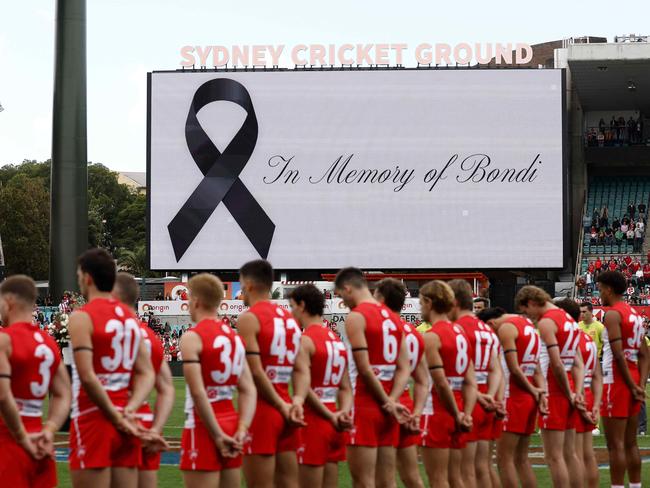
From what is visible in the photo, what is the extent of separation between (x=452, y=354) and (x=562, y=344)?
1603mm

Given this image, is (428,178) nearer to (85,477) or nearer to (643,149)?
(643,149)

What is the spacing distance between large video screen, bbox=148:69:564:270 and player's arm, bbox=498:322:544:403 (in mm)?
42679

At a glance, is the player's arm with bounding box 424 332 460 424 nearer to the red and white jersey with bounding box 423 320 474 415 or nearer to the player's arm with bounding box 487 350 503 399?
the red and white jersey with bounding box 423 320 474 415

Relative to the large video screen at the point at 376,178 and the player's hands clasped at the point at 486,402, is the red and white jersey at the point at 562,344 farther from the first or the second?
the large video screen at the point at 376,178

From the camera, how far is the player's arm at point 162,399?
806cm

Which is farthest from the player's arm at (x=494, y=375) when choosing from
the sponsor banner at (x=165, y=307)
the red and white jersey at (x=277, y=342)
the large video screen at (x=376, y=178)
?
the large video screen at (x=376, y=178)

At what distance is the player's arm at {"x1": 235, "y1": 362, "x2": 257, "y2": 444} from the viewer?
8.22 meters

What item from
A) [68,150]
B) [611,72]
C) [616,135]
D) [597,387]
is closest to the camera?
[597,387]

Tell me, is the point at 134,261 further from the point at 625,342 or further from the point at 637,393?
the point at 637,393

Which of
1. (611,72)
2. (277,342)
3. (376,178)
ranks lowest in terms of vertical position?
(277,342)

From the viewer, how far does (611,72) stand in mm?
59094

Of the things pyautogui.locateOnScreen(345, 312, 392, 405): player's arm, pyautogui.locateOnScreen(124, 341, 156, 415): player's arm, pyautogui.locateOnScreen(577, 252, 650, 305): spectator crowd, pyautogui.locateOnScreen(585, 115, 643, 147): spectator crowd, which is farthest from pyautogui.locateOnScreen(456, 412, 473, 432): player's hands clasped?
pyautogui.locateOnScreen(585, 115, 643, 147): spectator crowd

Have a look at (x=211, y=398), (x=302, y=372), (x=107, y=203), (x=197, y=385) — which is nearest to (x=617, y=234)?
(x=302, y=372)

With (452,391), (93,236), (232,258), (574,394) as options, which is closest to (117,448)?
(452,391)
